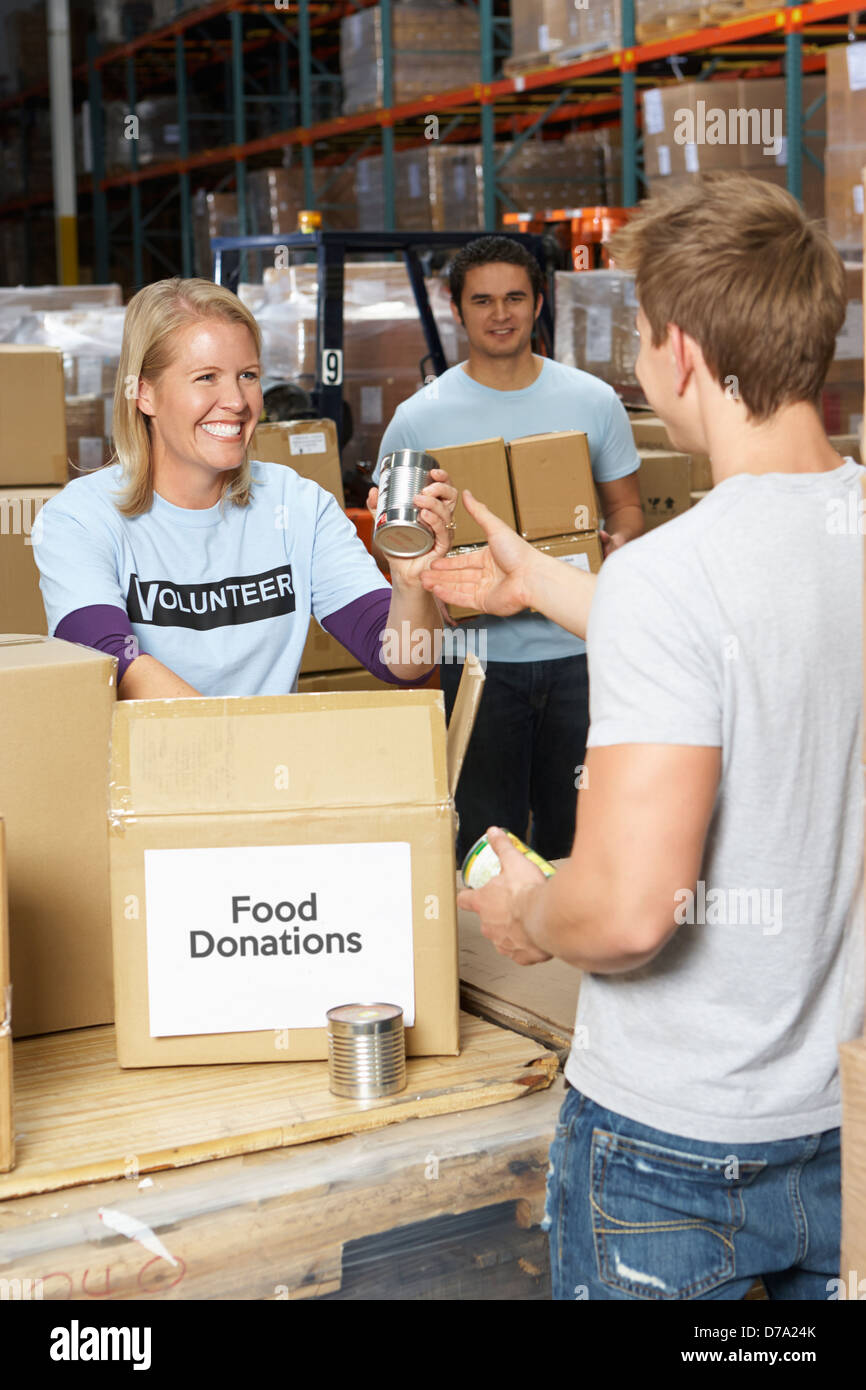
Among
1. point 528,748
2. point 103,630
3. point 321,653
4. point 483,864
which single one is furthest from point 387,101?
point 483,864

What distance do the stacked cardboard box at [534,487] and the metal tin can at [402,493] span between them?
1.69 m

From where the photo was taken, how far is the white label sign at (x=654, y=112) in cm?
720

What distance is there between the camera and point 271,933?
63.4 inches

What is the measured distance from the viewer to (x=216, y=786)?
1602mm

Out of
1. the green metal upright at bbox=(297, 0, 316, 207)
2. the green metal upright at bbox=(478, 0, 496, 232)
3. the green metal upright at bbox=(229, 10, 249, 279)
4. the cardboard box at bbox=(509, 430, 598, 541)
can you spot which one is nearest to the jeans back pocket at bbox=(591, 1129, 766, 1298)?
the cardboard box at bbox=(509, 430, 598, 541)

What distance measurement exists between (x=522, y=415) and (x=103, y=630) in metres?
2.01

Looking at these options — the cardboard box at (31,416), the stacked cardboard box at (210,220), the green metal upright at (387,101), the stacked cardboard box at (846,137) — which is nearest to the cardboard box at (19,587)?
the cardboard box at (31,416)

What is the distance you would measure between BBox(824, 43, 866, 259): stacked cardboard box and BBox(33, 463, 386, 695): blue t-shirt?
13.0 ft

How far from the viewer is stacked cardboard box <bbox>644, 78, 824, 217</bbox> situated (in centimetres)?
689

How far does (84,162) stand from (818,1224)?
1662 centimetres

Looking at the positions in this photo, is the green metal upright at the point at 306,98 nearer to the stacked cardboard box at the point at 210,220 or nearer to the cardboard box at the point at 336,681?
the stacked cardboard box at the point at 210,220

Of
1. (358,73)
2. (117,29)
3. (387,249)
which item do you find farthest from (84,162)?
(387,249)

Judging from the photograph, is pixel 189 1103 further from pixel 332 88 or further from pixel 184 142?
pixel 184 142

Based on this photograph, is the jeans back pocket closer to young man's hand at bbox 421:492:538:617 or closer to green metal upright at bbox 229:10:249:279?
young man's hand at bbox 421:492:538:617
